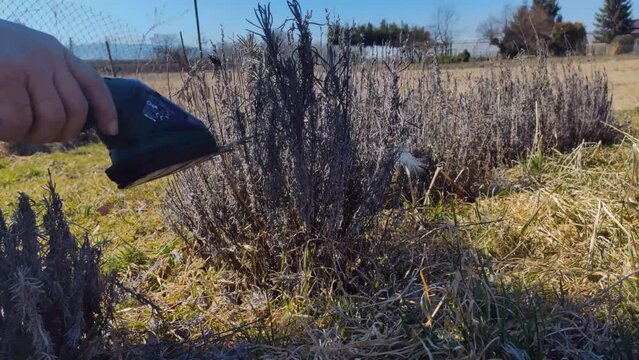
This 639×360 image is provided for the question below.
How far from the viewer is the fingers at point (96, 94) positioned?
A: 0.95 m

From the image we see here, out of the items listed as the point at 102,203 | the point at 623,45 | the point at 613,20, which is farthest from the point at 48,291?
the point at 613,20

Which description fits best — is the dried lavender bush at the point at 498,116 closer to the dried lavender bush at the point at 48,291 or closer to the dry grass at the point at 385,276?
the dry grass at the point at 385,276

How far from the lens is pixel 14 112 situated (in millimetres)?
898

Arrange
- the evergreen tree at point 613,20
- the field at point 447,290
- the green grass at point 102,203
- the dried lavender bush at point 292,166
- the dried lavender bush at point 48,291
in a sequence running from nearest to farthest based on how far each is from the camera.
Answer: the dried lavender bush at point 48,291
the field at point 447,290
the dried lavender bush at point 292,166
the green grass at point 102,203
the evergreen tree at point 613,20

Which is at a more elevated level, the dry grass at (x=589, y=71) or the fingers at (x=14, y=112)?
the fingers at (x=14, y=112)

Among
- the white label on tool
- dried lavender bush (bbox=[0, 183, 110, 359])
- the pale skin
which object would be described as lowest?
dried lavender bush (bbox=[0, 183, 110, 359])

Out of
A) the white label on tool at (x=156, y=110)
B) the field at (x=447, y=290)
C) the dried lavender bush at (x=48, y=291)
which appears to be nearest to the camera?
the white label on tool at (x=156, y=110)

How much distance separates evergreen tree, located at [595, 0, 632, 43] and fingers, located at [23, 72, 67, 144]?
52.5 meters

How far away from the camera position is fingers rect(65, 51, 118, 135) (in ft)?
3.12

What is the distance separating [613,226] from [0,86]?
2419 millimetres

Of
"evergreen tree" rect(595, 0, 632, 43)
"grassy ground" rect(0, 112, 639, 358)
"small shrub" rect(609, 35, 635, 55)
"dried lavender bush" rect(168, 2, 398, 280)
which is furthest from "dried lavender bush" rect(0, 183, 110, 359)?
"evergreen tree" rect(595, 0, 632, 43)

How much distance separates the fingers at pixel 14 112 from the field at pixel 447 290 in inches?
34.2

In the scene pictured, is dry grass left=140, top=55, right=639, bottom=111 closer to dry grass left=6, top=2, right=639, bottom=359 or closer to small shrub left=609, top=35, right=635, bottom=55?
dry grass left=6, top=2, right=639, bottom=359

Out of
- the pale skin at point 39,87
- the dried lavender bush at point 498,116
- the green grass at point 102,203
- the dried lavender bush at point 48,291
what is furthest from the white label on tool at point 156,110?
the dried lavender bush at point 498,116
